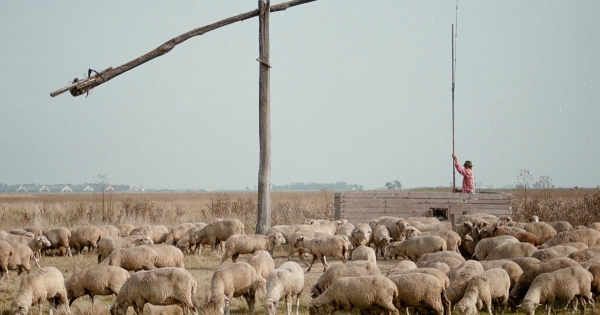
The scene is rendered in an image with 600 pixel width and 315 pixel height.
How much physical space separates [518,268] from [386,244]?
22.9ft

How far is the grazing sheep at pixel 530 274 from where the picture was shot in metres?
12.7

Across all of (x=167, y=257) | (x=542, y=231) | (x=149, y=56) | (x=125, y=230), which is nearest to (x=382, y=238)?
(x=542, y=231)

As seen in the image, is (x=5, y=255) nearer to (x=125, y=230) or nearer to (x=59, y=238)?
(x=59, y=238)

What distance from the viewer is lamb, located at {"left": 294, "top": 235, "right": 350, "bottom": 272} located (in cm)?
1738

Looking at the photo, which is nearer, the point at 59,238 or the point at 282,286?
the point at 282,286

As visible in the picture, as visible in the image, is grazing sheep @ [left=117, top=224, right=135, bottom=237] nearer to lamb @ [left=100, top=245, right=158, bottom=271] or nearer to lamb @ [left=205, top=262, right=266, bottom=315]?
lamb @ [left=100, top=245, right=158, bottom=271]

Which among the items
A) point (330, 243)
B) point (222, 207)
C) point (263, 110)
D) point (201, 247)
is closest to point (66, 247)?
point (201, 247)

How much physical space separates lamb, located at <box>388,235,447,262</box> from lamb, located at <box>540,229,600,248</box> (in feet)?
8.01

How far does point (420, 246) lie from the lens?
694 inches

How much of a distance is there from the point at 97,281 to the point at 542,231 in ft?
38.8

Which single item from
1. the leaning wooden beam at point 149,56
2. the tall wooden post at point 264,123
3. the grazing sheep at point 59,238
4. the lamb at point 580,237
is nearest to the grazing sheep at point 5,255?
the leaning wooden beam at point 149,56

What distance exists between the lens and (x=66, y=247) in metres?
22.1

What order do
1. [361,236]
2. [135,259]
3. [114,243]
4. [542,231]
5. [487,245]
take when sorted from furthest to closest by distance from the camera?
[361,236] → [542,231] → [114,243] → [487,245] → [135,259]

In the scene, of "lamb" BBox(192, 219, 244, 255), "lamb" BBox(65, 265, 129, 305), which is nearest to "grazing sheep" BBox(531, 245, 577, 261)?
"lamb" BBox(65, 265, 129, 305)
